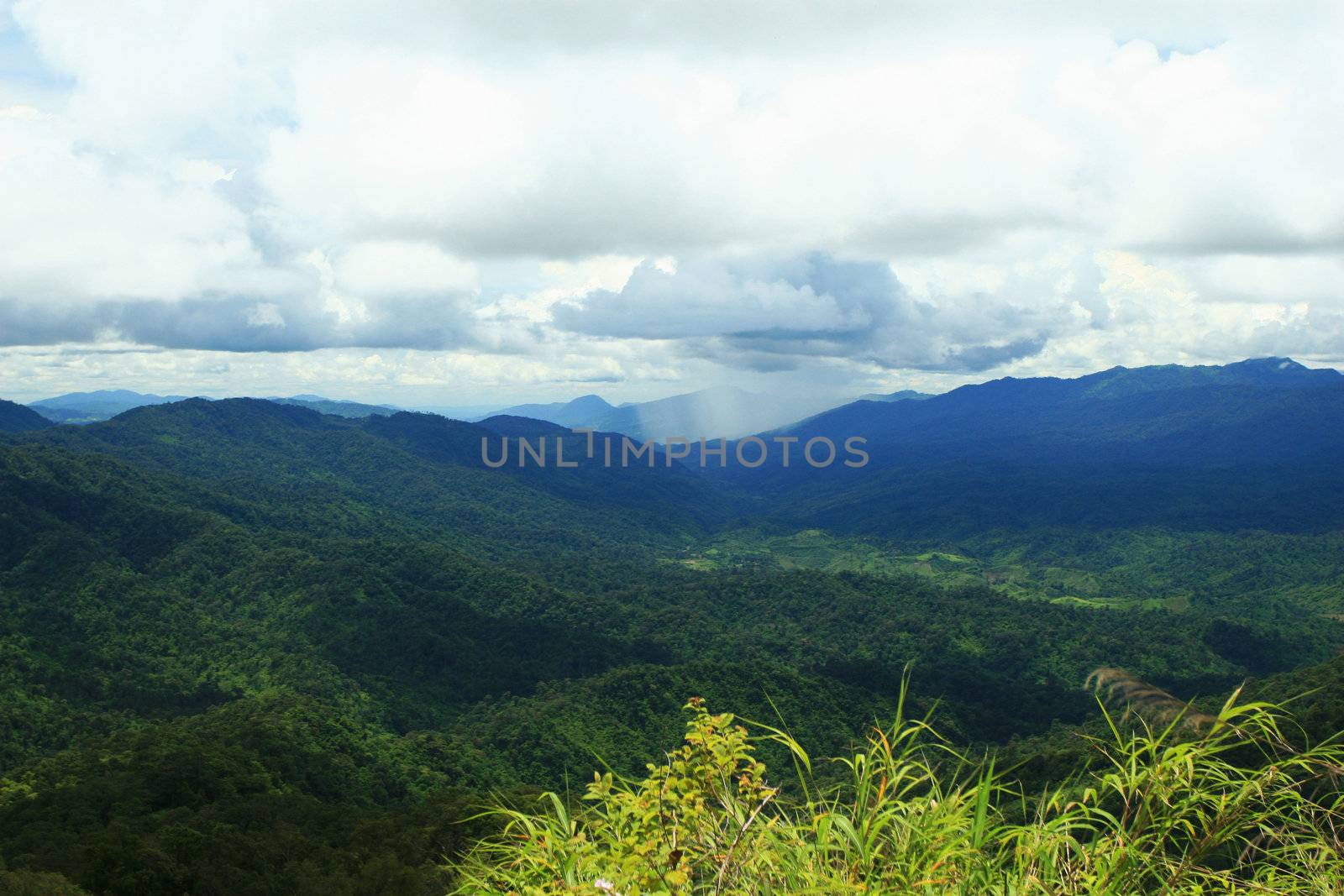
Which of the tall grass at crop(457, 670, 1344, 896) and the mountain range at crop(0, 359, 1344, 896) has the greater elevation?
the tall grass at crop(457, 670, 1344, 896)

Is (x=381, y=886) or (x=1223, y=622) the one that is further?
(x=1223, y=622)

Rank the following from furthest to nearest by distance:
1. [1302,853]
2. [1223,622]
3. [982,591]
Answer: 1. [982,591]
2. [1223,622]
3. [1302,853]

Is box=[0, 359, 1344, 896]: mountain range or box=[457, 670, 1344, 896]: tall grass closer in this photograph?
box=[457, 670, 1344, 896]: tall grass

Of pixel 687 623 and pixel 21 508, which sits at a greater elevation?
pixel 21 508

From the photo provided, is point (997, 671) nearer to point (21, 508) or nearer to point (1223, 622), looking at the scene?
point (1223, 622)

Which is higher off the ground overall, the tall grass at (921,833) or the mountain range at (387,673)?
the tall grass at (921,833)

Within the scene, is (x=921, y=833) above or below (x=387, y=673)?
above

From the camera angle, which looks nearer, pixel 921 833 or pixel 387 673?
pixel 921 833

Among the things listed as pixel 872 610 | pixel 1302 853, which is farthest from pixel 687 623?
pixel 1302 853
